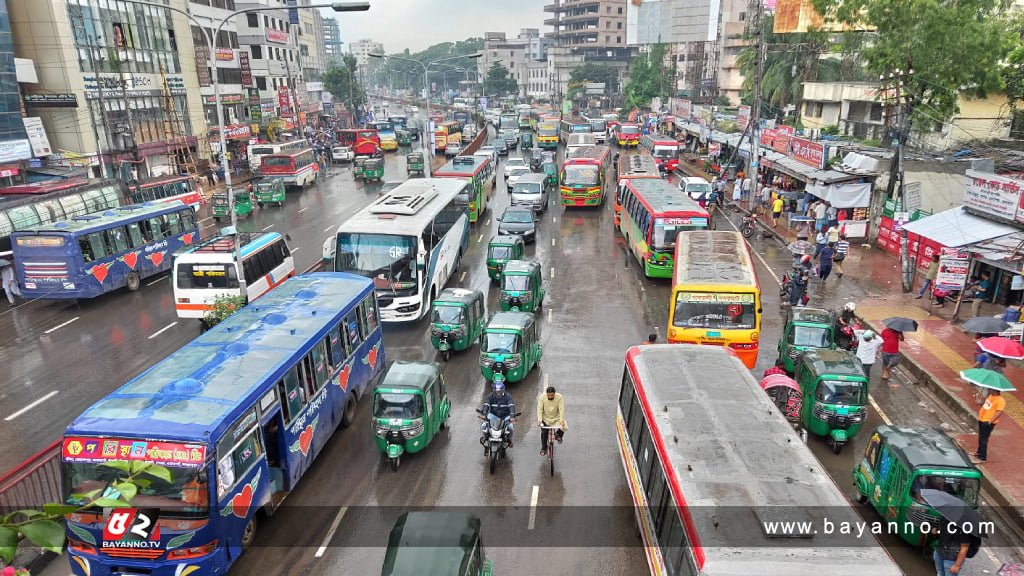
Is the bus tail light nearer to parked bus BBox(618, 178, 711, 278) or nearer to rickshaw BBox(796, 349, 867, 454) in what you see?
rickshaw BBox(796, 349, 867, 454)

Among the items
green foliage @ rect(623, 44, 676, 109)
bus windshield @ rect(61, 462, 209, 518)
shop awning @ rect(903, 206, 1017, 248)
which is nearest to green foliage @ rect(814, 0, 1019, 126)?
shop awning @ rect(903, 206, 1017, 248)

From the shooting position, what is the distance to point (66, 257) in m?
21.3

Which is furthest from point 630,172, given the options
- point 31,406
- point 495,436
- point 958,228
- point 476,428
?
point 31,406

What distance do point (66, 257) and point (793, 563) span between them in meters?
23.0

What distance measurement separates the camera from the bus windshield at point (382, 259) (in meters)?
19.0

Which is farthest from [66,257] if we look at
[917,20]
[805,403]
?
[917,20]

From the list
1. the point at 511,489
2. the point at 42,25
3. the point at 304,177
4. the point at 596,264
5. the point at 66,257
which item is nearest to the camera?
the point at 511,489

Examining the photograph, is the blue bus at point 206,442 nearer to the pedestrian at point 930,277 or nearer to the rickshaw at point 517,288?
the rickshaw at point 517,288

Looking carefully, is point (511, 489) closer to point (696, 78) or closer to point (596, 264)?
point (596, 264)

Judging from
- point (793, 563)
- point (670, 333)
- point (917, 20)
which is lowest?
point (670, 333)

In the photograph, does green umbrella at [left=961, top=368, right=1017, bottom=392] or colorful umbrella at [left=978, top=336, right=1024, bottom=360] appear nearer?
green umbrella at [left=961, top=368, right=1017, bottom=392]

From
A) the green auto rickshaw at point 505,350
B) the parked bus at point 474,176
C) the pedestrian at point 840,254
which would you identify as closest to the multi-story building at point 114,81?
the parked bus at point 474,176

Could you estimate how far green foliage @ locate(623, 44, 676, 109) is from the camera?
3821 inches

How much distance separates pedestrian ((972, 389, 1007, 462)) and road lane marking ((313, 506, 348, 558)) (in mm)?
11436
